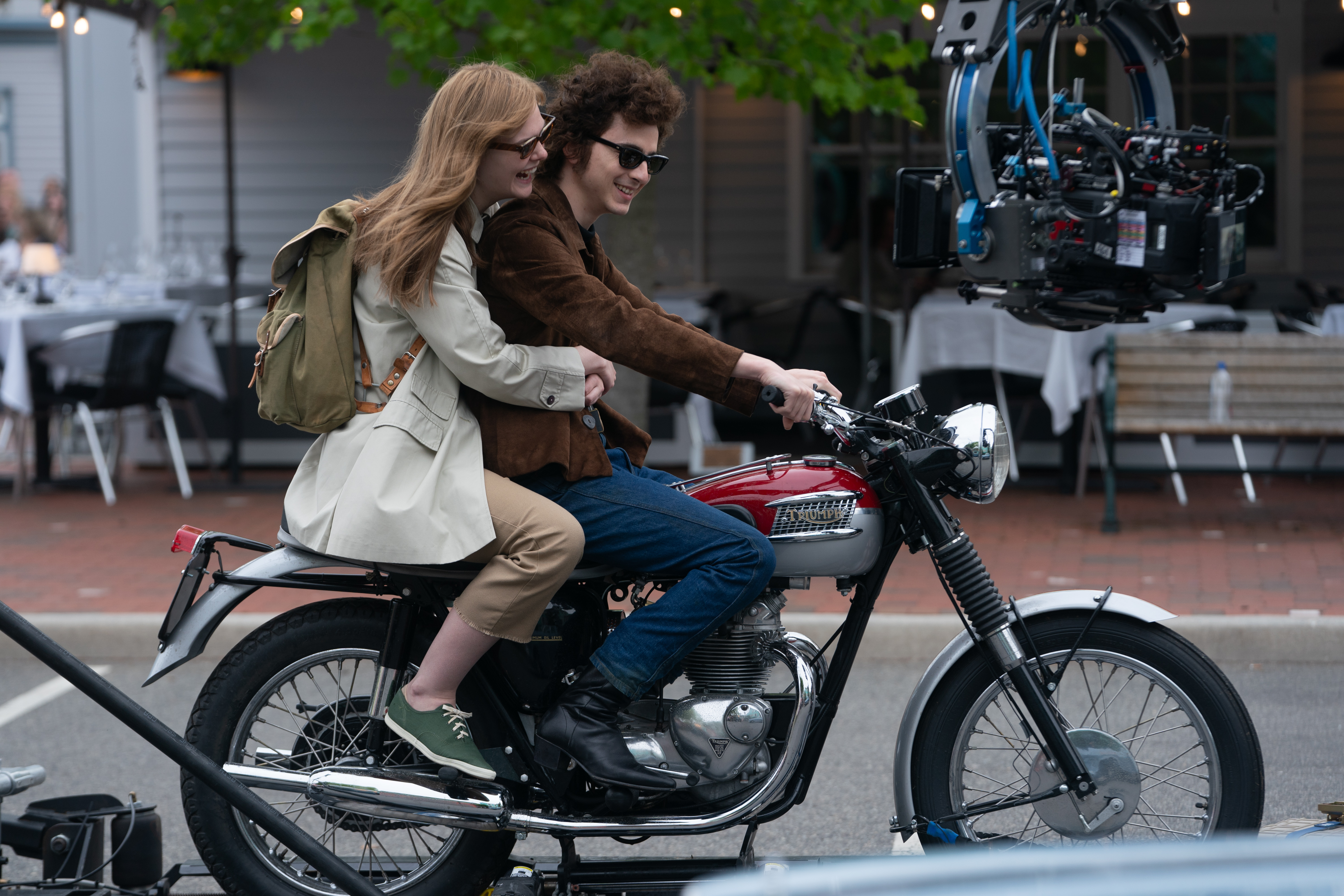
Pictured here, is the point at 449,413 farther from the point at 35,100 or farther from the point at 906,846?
the point at 35,100

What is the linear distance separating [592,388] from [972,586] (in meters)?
0.93

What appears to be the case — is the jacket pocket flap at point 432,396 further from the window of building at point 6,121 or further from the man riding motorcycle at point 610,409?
the window of building at point 6,121

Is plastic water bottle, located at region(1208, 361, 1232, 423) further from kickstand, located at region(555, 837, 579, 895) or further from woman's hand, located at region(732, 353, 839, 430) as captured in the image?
kickstand, located at region(555, 837, 579, 895)

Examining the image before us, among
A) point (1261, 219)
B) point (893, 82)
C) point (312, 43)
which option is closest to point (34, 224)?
point (312, 43)

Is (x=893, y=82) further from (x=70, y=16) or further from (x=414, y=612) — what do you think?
(x=70, y=16)

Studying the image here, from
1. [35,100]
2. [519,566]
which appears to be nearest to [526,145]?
[519,566]

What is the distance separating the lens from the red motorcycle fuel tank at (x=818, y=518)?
3154mm

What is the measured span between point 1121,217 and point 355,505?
72.8 inches

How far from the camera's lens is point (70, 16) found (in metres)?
13.9

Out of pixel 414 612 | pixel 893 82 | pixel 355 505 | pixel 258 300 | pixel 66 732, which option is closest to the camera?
pixel 355 505

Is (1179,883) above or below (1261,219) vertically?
below

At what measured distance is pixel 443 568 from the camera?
3.15 m

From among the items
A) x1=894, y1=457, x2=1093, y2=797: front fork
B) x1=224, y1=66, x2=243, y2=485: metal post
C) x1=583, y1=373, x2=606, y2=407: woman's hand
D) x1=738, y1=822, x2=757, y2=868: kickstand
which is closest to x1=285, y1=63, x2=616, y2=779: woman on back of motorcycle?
x1=583, y1=373, x2=606, y2=407: woman's hand

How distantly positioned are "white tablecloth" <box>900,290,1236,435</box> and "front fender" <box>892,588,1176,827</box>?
586 centimetres
